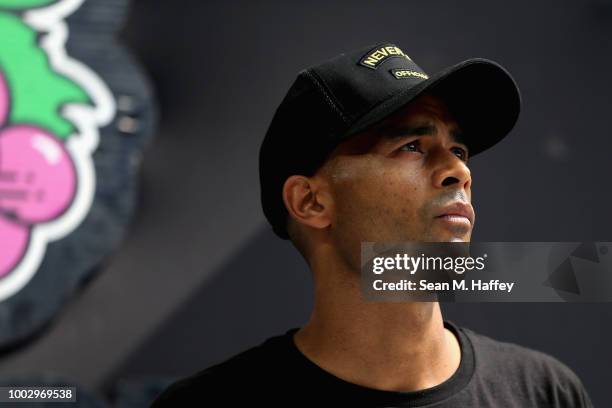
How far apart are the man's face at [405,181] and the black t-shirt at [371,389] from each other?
23 cm

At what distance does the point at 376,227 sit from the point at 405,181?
9 cm

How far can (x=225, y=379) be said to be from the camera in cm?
117

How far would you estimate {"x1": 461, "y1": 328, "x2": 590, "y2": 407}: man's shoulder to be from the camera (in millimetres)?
1125

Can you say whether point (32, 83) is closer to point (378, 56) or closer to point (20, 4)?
point (20, 4)

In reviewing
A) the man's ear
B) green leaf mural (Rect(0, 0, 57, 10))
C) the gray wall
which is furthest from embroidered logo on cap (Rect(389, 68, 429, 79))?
green leaf mural (Rect(0, 0, 57, 10))

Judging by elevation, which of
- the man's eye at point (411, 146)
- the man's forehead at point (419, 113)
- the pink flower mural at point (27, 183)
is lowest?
the man's eye at point (411, 146)

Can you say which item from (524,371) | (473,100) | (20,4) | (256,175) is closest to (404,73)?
(473,100)

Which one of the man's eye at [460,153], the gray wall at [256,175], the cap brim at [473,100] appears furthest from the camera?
the gray wall at [256,175]

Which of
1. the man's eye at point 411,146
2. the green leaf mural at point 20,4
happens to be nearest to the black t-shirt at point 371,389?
the man's eye at point 411,146

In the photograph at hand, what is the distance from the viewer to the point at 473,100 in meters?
1.18

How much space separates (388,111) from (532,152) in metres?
1.26

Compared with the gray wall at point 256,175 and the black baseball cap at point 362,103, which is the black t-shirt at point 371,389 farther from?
the gray wall at point 256,175

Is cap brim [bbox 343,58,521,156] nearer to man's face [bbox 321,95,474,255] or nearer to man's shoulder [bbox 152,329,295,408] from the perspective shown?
man's face [bbox 321,95,474,255]

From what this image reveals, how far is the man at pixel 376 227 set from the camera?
106cm
